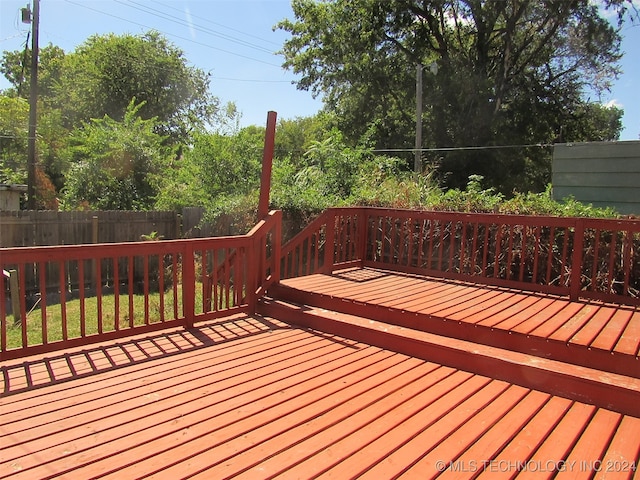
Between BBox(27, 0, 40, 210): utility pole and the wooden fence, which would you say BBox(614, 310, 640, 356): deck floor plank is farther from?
BBox(27, 0, 40, 210): utility pole

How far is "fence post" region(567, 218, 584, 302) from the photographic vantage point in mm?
3939

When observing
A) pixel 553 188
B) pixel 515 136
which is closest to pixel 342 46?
pixel 515 136

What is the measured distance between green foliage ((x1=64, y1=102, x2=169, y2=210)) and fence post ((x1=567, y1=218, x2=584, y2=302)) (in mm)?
10362

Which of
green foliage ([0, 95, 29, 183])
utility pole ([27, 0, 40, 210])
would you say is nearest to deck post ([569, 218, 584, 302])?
utility pole ([27, 0, 40, 210])

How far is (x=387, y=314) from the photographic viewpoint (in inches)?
148

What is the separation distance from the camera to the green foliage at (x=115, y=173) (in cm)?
1142

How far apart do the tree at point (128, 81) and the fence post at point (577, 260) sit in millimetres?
19355

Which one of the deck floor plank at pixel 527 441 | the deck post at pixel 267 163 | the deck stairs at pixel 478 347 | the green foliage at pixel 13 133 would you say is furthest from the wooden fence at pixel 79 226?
the green foliage at pixel 13 133

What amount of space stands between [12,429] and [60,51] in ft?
120

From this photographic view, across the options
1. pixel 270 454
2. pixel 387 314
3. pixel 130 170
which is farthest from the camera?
pixel 130 170

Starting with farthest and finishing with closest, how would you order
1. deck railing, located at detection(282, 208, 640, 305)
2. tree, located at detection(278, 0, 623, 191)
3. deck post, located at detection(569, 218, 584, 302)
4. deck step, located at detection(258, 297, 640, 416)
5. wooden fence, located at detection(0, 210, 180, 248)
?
tree, located at detection(278, 0, 623, 191) → wooden fence, located at detection(0, 210, 180, 248) → deck railing, located at detection(282, 208, 640, 305) → deck post, located at detection(569, 218, 584, 302) → deck step, located at detection(258, 297, 640, 416)

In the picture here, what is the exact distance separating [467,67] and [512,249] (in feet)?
40.5

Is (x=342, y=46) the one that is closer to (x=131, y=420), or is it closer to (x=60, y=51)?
(x=131, y=420)

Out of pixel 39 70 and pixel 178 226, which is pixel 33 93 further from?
pixel 39 70
